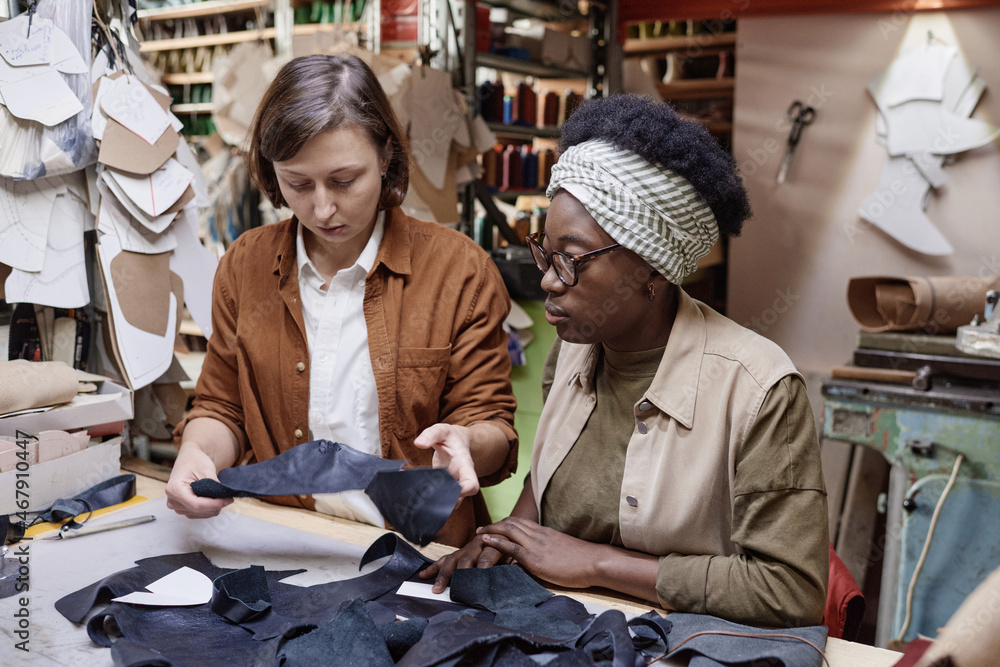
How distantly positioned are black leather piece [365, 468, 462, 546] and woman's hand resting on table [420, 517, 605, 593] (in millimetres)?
143

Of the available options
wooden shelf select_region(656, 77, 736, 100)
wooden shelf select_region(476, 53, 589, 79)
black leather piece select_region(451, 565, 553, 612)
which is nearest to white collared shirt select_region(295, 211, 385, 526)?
black leather piece select_region(451, 565, 553, 612)

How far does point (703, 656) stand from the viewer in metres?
1.12

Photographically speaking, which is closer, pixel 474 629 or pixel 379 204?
pixel 474 629

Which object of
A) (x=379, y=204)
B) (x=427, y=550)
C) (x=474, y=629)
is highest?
(x=379, y=204)

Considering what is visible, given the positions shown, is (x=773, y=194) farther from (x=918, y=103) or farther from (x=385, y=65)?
(x=385, y=65)

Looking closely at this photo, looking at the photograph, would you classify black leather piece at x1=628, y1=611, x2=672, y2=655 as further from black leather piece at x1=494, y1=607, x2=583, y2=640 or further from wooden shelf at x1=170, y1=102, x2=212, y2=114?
wooden shelf at x1=170, y1=102, x2=212, y2=114

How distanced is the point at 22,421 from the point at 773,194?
3717mm

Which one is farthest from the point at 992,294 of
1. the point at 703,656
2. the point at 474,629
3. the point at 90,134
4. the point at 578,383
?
the point at 90,134

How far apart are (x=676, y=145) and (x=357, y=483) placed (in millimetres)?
800

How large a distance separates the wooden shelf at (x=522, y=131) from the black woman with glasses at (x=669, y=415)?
106 inches

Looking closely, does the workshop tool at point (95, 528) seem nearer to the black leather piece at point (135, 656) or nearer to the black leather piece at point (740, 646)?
the black leather piece at point (135, 656)

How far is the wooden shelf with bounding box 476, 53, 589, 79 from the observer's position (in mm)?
3830

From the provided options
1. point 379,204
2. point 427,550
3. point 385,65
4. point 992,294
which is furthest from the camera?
point 385,65

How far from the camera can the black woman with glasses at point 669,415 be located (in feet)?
4.07
